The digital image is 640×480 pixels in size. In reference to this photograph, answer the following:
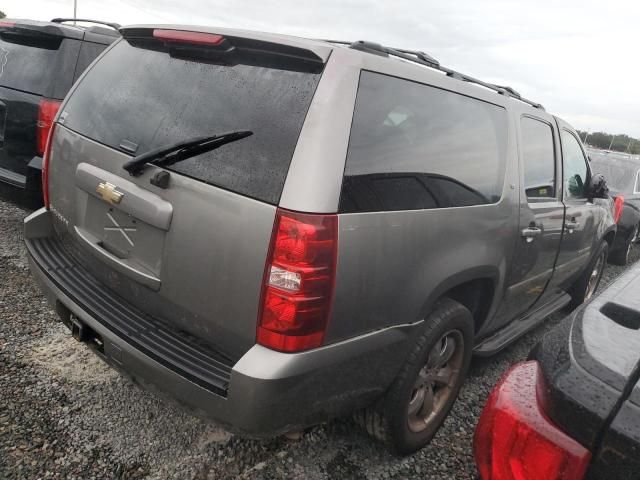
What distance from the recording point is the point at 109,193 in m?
1.99

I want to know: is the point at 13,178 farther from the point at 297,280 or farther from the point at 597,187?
the point at 597,187

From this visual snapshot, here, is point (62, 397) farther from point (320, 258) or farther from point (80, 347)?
point (320, 258)

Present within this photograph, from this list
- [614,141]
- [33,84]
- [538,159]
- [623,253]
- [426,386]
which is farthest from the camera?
[614,141]

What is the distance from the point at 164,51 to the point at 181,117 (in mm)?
427

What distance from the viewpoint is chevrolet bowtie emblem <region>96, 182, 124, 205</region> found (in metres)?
1.96

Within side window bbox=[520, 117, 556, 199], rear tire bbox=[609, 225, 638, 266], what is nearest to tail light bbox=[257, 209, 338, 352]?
side window bbox=[520, 117, 556, 199]

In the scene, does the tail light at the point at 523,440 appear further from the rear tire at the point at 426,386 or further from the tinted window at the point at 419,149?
the rear tire at the point at 426,386

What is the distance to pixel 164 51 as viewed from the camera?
6.98ft

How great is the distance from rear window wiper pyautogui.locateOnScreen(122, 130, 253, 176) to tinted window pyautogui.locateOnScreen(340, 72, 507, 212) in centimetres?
45

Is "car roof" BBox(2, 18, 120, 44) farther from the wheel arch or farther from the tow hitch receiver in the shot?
the wheel arch

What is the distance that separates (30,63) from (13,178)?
96cm

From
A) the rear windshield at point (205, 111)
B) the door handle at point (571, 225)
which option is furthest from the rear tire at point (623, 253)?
the rear windshield at point (205, 111)

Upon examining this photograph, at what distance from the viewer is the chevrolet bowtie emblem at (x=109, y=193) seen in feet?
6.42

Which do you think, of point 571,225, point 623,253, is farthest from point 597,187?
point 623,253
